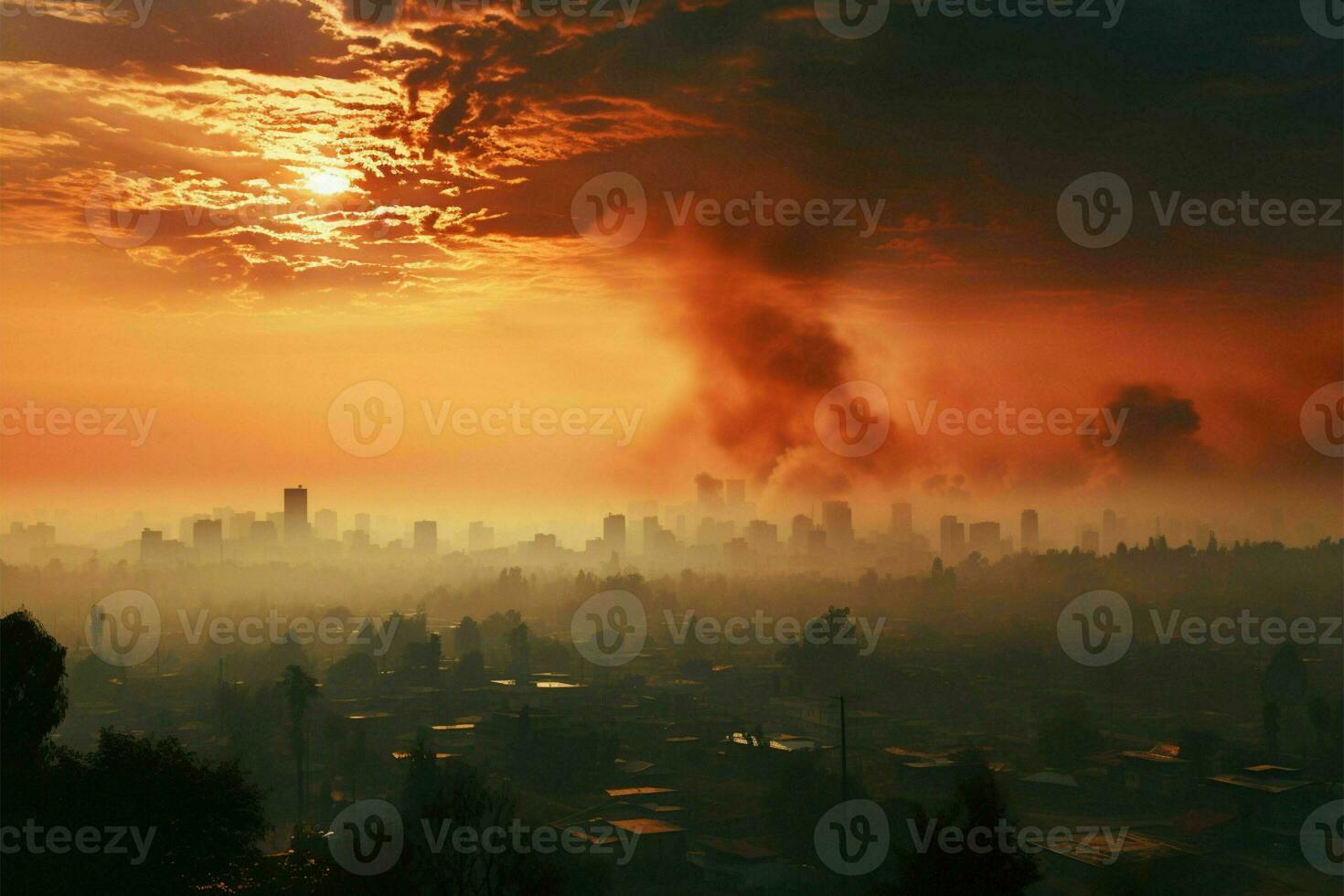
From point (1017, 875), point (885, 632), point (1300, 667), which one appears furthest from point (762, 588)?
point (1017, 875)

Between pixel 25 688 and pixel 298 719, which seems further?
pixel 298 719

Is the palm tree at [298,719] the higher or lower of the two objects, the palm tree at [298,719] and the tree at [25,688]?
the lower

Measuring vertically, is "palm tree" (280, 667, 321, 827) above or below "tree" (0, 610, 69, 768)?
below

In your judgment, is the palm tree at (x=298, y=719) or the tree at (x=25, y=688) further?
the palm tree at (x=298, y=719)

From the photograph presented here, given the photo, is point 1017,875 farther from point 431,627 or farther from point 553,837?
point 431,627

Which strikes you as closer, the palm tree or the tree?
the tree

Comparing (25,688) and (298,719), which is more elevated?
(25,688)

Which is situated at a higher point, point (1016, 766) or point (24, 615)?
point (24, 615)

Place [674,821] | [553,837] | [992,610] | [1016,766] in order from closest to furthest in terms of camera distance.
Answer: [553,837]
[674,821]
[1016,766]
[992,610]
